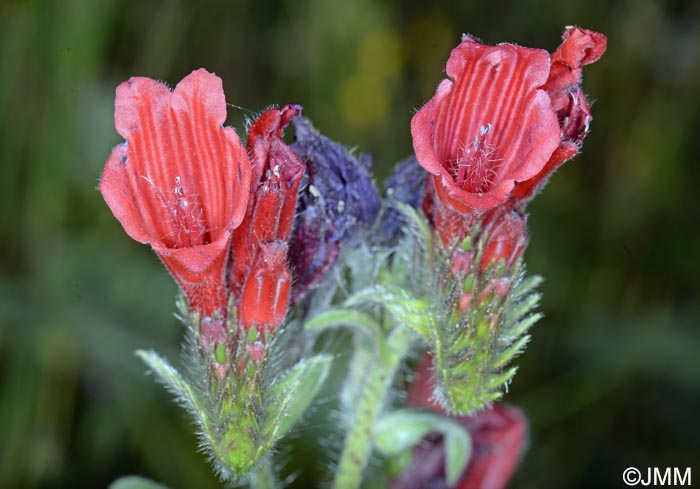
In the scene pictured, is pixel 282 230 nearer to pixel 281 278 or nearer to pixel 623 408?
pixel 281 278

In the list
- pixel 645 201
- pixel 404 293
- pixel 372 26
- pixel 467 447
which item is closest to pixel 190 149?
pixel 404 293

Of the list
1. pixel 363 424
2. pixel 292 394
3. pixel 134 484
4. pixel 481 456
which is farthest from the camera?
pixel 481 456

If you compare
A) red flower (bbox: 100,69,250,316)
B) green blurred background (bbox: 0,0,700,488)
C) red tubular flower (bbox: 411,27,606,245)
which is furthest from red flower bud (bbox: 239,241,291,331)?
green blurred background (bbox: 0,0,700,488)

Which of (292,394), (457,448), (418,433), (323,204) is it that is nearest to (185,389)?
(292,394)

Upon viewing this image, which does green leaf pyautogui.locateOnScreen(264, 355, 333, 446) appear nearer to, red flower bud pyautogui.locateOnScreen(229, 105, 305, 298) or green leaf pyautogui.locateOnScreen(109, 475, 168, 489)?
red flower bud pyautogui.locateOnScreen(229, 105, 305, 298)

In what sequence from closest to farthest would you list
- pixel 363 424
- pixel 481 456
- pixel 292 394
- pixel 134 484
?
pixel 292 394 → pixel 134 484 → pixel 363 424 → pixel 481 456

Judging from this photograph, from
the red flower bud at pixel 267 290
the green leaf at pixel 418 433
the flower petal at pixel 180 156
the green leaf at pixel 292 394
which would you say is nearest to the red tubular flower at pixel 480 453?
the green leaf at pixel 418 433

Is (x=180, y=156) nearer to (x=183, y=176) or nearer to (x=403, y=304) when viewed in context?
(x=183, y=176)
